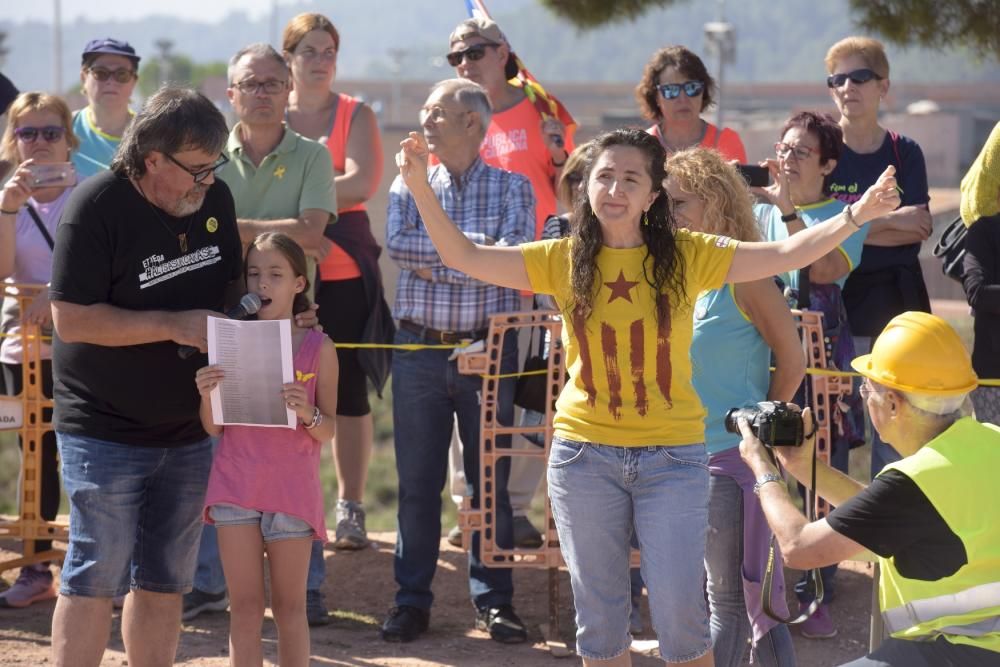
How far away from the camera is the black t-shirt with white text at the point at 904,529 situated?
3229 millimetres

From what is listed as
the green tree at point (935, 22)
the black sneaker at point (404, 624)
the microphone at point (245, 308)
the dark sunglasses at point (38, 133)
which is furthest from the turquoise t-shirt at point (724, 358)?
the green tree at point (935, 22)

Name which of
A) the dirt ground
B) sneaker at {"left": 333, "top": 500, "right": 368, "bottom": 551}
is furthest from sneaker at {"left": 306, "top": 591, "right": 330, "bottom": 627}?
sneaker at {"left": 333, "top": 500, "right": 368, "bottom": 551}

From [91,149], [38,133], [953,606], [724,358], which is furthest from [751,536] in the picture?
[91,149]

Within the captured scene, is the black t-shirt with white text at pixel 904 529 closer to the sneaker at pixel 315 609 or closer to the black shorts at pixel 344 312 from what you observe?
the sneaker at pixel 315 609

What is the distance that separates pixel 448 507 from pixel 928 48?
10414mm

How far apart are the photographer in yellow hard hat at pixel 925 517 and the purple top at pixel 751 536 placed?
3.01 feet

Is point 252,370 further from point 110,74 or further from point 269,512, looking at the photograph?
point 110,74

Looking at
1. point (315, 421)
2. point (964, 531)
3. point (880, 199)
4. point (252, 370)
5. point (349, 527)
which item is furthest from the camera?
point (349, 527)

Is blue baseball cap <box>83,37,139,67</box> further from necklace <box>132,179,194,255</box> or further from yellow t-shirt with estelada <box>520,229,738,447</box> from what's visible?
yellow t-shirt with estelada <box>520,229,738,447</box>

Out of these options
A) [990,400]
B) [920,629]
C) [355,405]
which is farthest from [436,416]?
[920,629]

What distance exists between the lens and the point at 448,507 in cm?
1905

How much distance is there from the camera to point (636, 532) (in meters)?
4.00

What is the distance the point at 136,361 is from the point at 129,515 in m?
0.50

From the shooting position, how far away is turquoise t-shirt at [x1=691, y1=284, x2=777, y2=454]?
178 inches
